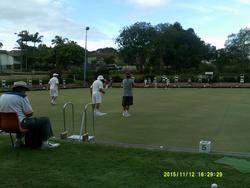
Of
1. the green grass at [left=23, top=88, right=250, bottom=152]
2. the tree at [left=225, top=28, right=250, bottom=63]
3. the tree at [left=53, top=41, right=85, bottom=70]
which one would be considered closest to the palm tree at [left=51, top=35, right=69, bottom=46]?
the tree at [left=53, top=41, right=85, bottom=70]

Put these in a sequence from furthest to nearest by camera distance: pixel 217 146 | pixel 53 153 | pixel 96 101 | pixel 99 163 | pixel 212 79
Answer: pixel 212 79
pixel 96 101
pixel 217 146
pixel 53 153
pixel 99 163

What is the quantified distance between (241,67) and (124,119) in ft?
184

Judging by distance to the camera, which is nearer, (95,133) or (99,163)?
(99,163)

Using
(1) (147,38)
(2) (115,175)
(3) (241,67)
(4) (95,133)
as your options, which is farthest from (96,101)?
(1) (147,38)

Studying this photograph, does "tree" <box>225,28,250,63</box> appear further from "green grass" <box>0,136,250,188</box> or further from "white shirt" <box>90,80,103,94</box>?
"green grass" <box>0,136,250,188</box>

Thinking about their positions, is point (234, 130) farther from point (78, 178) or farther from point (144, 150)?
point (78, 178)

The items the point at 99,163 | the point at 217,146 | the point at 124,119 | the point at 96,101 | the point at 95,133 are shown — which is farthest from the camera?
the point at 96,101

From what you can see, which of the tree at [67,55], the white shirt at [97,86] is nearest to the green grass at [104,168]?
the white shirt at [97,86]

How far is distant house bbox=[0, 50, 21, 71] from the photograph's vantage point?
95387 mm

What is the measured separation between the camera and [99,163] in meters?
6.98

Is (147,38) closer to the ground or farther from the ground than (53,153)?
farther from the ground

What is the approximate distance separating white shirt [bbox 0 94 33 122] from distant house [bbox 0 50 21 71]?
3434 inches

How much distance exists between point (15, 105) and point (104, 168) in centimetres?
223

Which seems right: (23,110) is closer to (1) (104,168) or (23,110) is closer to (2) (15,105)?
(2) (15,105)
